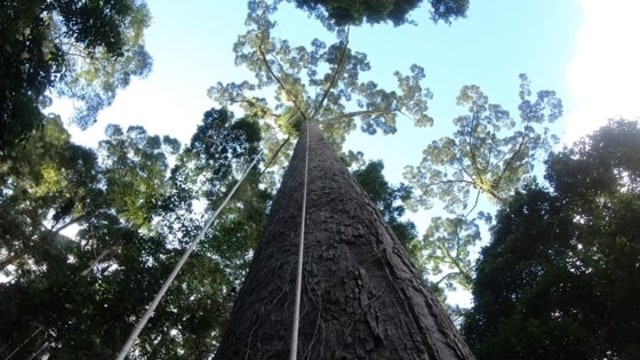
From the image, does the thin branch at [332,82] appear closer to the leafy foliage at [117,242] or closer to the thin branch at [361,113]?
the thin branch at [361,113]

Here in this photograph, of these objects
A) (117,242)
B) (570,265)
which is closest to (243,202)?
(117,242)

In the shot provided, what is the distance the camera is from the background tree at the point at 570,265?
19.2 feet

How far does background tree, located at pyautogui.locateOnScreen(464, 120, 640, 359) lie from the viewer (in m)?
5.87

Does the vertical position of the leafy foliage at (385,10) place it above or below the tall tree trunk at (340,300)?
above

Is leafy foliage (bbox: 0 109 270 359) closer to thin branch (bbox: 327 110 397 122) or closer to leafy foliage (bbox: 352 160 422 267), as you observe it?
leafy foliage (bbox: 352 160 422 267)

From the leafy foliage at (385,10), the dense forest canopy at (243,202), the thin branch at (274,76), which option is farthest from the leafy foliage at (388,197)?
the thin branch at (274,76)

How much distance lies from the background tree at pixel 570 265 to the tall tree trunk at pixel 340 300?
4.30 metres

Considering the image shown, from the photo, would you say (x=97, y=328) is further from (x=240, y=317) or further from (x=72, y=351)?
(x=240, y=317)

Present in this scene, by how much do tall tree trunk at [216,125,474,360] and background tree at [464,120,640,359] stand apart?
4.30 meters

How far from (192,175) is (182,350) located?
10.6 feet

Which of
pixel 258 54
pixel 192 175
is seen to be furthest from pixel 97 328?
pixel 258 54

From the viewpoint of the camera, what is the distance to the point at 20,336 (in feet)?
25.5

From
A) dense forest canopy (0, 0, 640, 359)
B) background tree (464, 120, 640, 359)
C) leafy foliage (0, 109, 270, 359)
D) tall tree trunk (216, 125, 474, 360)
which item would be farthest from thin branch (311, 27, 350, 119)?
tall tree trunk (216, 125, 474, 360)

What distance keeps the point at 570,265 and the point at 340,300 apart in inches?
222
